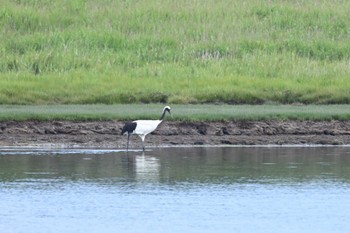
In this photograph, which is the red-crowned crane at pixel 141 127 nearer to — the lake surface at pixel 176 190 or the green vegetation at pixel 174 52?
the lake surface at pixel 176 190

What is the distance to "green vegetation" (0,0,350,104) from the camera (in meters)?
27.4

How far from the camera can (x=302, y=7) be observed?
3797 cm

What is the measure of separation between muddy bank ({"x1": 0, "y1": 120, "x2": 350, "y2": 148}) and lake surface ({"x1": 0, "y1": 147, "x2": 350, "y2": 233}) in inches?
37.7

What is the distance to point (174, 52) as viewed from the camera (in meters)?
32.0

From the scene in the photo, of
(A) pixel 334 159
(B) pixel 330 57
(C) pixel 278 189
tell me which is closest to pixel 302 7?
(B) pixel 330 57

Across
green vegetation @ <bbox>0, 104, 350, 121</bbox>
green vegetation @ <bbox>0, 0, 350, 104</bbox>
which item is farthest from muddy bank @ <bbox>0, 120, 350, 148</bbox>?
green vegetation @ <bbox>0, 0, 350, 104</bbox>

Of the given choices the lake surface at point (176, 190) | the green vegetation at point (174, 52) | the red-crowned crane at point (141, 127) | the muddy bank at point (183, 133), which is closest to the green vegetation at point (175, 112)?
the muddy bank at point (183, 133)

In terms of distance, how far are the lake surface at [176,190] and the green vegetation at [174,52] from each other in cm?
551

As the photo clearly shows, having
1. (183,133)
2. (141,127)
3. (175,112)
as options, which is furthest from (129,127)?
(175,112)

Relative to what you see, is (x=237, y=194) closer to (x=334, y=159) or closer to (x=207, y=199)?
(x=207, y=199)

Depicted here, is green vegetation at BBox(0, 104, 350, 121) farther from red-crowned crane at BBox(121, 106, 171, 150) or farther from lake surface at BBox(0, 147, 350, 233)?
lake surface at BBox(0, 147, 350, 233)

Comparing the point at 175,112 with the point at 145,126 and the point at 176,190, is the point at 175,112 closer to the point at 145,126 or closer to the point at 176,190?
the point at 145,126

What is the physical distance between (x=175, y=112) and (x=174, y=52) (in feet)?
25.5

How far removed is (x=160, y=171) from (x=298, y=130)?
5.96m
